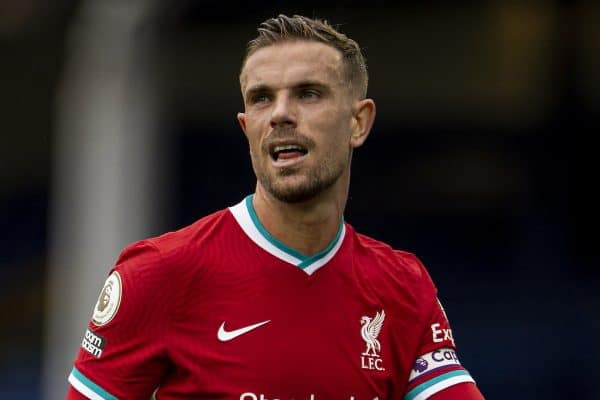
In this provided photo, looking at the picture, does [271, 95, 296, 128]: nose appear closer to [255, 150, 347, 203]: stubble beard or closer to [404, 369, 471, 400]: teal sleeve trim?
[255, 150, 347, 203]: stubble beard

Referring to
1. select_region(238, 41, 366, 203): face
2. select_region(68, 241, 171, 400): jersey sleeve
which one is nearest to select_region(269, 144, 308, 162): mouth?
select_region(238, 41, 366, 203): face

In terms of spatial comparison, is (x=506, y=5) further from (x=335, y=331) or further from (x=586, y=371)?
(x=335, y=331)

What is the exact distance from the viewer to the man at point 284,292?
2.81 meters

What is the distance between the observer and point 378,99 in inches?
337

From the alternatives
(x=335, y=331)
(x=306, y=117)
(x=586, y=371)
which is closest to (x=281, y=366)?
(x=335, y=331)

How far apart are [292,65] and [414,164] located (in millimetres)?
5700

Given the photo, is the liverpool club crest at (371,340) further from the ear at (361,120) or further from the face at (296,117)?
the ear at (361,120)

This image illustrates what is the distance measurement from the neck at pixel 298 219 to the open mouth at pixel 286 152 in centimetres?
12

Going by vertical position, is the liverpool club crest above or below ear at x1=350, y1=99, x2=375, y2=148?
below

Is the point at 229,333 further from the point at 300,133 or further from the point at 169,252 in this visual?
the point at 300,133

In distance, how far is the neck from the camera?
3025 mm

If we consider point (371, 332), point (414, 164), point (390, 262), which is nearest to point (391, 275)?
point (390, 262)

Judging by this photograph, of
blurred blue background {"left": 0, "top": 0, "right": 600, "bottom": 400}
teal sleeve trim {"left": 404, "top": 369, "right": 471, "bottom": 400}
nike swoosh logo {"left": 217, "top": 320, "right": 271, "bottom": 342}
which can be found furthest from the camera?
blurred blue background {"left": 0, "top": 0, "right": 600, "bottom": 400}

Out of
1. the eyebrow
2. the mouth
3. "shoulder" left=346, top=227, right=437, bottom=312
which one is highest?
the eyebrow
